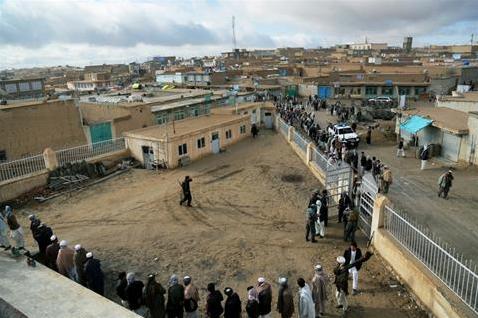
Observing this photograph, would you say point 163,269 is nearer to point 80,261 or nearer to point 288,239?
point 80,261

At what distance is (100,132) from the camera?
78.5 feet

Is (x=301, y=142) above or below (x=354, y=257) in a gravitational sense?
above

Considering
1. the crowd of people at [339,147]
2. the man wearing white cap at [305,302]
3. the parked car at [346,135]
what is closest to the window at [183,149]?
the crowd of people at [339,147]

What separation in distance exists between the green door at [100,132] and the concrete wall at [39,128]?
85 centimetres

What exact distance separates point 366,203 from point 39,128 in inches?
718

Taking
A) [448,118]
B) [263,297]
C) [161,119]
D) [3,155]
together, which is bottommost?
[263,297]

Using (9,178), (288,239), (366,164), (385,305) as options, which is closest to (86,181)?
(9,178)

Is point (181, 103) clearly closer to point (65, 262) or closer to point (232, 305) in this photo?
point (65, 262)

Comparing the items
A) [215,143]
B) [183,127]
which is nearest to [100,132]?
[183,127]

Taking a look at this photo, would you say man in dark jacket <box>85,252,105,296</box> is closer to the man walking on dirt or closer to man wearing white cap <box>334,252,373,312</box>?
man wearing white cap <box>334,252,373,312</box>

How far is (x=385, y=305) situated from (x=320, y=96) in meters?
45.3

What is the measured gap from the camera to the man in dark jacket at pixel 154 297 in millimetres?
7925

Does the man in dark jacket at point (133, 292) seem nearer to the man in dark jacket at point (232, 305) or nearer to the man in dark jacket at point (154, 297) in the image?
the man in dark jacket at point (154, 297)

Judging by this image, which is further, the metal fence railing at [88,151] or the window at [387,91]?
the window at [387,91]
